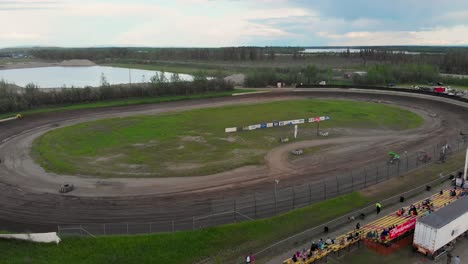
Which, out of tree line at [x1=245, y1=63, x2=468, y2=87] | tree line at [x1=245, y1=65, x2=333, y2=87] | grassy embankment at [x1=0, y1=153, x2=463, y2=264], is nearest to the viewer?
grassy embankment at [x1=0, y1=153, x2=463, y2=264]

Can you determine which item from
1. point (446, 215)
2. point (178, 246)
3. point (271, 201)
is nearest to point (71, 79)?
point (271, 201)

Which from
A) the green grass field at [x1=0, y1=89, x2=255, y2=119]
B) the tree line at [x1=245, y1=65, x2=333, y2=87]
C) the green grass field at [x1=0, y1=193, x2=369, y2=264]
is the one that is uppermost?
the tree line at [x1=245, y1=65, x2=333, y2=87]

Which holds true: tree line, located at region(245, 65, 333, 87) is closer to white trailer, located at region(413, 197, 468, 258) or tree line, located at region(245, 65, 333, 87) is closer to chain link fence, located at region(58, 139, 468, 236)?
chain link fence, located at region(58, 139, 468, 236)

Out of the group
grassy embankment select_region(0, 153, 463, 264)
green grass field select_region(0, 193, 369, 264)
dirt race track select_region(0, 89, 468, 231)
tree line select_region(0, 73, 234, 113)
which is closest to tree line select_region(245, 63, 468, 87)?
tree line select_region(0, 73, 234, 113)

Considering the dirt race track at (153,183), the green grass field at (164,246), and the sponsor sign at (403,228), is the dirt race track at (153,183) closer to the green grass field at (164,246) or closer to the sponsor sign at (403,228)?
the green grass field at (164,246)

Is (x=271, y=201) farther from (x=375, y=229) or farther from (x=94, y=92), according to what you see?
(x=94, y=92)

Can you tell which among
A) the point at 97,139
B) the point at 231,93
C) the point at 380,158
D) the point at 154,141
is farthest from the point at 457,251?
the point at 231,93
